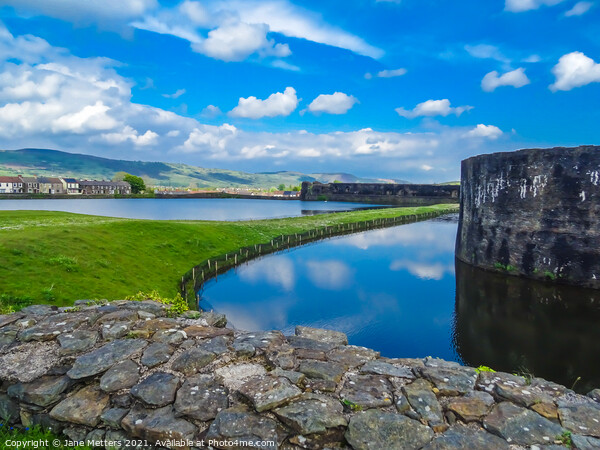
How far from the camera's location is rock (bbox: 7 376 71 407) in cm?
556

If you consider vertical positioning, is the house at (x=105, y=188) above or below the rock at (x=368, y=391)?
above

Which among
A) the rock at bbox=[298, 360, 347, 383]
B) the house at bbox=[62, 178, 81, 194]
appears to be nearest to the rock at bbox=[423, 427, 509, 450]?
the rock at bbox=[298, 360, 347, 383]

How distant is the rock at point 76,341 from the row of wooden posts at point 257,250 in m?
14.0

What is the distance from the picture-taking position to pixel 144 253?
1008 inches

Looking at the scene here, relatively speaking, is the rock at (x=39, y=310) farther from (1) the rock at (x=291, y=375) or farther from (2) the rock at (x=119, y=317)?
(1) the rock at (x=291, y=375)

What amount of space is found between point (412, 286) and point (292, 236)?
20.8 meters

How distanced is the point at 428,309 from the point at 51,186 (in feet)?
647

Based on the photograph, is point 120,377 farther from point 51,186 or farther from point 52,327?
point 51,186

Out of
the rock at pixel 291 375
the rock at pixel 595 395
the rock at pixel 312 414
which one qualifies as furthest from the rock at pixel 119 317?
the rock at pixel 595 395

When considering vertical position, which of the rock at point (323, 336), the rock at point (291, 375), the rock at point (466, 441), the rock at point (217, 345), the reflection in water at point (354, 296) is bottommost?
the reflection in water at point (354, 296)

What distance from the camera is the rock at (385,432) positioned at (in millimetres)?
4707

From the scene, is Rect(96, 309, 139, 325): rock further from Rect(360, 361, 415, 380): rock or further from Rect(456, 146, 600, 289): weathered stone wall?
Rect(456, 146, 600, 289): weathered stone wall

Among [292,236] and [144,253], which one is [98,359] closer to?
[144,253]

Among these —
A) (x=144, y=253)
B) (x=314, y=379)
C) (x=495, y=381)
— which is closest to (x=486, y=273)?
(x=495, y=381)
